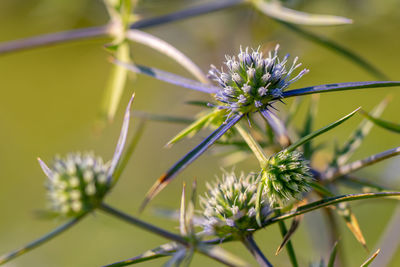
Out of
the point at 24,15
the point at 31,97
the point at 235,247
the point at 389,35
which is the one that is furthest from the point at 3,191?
the point at 389,35

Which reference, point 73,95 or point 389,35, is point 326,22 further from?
point 73,95

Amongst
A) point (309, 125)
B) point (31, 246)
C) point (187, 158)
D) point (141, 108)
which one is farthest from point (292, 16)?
point (141, 108)

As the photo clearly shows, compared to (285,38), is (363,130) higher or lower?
lower

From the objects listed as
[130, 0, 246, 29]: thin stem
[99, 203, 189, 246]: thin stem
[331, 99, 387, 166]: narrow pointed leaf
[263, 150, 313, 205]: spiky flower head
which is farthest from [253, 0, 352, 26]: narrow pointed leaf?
[99, 203, 189, 246]: thin stem

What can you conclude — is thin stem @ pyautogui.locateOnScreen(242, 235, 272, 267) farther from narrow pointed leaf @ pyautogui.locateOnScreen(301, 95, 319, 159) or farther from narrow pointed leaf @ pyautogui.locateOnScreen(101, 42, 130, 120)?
narrow pointed leaf @ pyautogui.locateOnScreen(101, 42, 130, 120)

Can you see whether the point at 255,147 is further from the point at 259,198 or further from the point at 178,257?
the point at 178,257

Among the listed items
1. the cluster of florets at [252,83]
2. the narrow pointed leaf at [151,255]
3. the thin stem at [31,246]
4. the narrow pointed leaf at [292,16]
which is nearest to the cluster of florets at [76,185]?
the thin stem at [31,246]
